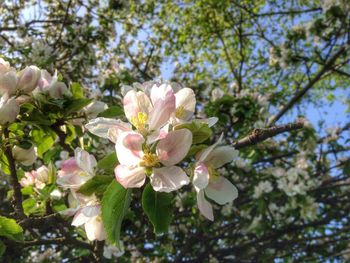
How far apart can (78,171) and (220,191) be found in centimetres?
46

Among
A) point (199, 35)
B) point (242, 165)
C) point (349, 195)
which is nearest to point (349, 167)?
point (349, 195)

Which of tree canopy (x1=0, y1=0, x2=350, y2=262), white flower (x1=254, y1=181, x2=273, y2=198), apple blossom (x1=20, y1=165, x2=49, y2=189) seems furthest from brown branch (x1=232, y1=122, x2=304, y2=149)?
white flower (x1=254, y1=181, x2=273, y2=198)

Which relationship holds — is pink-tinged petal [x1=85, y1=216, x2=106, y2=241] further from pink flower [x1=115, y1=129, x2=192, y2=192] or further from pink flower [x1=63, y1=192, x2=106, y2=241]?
pink flower [x1=115, y1=129, x2=192, y2=192]

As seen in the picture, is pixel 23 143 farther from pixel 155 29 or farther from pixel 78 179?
pixel 155 29

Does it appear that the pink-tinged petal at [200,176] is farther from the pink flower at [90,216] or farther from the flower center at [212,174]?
the pink flower at [90,216]

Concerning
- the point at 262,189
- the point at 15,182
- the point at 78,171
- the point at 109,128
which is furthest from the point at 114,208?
the point at 262,189

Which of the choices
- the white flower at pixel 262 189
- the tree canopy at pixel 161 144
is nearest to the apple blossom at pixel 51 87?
the tree canopy at pixel 161 144

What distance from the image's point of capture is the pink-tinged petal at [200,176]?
1.11 meters

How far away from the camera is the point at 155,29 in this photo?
8.16 meters

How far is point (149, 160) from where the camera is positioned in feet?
3.73

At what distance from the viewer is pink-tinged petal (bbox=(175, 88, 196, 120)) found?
49.8 inches

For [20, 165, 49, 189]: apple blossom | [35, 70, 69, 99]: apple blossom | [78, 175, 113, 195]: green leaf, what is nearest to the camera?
[78, 175, 113, 195]: green leaf

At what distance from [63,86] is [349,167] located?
3435 mm

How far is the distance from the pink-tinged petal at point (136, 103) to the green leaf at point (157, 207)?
0.21 meters
